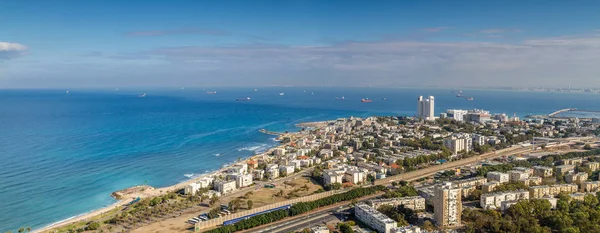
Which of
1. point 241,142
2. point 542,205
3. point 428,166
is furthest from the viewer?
point 241,142

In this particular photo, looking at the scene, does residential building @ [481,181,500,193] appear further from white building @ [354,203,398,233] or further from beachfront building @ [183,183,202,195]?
beachfront building @ [183,183,202,195]

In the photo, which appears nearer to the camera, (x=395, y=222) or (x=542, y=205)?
(x=395, y=222)

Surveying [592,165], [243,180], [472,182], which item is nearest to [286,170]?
[243,180]

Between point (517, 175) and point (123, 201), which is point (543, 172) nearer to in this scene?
point (517, 175)

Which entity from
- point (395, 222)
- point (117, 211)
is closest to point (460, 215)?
point (395, 222)

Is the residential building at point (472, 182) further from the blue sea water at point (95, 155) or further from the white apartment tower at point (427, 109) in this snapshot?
the white apartment tower at point (427, 109)

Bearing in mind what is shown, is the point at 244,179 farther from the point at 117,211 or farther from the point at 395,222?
the point at 395,222

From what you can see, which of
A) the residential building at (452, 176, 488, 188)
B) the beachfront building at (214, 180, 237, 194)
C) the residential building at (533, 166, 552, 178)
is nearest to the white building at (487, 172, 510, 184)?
the residential building at (452, 176, 488, 188)

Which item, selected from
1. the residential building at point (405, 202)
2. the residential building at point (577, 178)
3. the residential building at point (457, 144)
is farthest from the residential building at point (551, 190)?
the residential building at point (457, 144)
